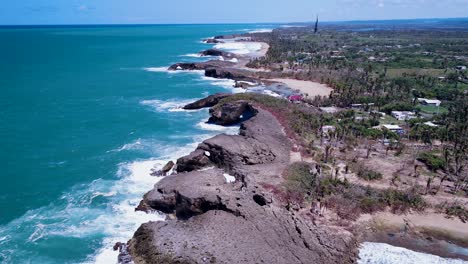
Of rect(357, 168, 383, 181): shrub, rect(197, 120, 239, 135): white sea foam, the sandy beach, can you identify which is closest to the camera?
rect(357, 168, 383, 181): shrub

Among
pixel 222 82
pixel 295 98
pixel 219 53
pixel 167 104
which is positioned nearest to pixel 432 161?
pixel 295 98

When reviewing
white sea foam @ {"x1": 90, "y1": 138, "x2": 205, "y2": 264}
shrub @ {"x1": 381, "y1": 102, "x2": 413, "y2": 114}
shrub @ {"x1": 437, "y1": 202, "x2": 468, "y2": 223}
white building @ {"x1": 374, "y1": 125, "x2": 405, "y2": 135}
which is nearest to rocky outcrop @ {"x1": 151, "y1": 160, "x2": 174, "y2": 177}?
white sea foam @ {"x1": 90, "y1": 138, "x2": 205, "y2": 264}

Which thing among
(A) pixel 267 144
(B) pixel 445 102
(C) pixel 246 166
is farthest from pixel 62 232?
(B) pixel 445 102

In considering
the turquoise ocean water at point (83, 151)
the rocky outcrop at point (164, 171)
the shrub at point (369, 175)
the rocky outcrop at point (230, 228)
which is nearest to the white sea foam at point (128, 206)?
the turquoise ocean water at point (83, 151)

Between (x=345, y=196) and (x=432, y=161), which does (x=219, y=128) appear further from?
(x=432, y=161)

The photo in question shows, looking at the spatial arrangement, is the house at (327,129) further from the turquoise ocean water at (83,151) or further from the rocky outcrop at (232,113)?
the turquoise ocean water at (83,151)

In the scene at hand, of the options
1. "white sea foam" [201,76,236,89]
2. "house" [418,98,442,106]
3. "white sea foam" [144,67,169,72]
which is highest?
"house" [418,98,442,106]

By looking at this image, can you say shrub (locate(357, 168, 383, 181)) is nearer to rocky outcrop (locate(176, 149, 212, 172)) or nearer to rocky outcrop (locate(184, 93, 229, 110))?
rocky outcrop (locate(176, 149, 212, 172))
